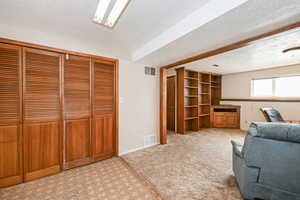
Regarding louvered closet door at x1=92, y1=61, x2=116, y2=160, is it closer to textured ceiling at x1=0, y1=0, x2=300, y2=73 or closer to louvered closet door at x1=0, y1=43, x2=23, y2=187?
textured ceiling at x1=0, y1=0, x2=300, y2=73

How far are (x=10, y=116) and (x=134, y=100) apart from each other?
196 centimetres

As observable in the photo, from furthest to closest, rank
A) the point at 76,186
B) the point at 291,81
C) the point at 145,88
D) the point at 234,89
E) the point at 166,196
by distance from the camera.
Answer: the point at 234,89 → the point at 291,81 → the point at 145,88 → the point at 76,186 → the point at 166,196

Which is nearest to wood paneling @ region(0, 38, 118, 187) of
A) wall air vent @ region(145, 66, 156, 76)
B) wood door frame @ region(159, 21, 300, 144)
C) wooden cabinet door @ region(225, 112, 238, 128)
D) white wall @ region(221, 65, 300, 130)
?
wall air vent @ region(145, 66, 156, 76)

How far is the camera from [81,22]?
1.79 m

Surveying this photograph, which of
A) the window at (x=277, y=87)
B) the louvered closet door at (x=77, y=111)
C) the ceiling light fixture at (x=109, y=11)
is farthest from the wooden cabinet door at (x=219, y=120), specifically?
the ceiling light fixture at (x=109, y=11)

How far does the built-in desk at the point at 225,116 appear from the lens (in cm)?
484

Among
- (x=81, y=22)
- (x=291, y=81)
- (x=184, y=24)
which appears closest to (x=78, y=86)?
(x=81, y=22)

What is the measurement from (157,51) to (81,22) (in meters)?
1.24

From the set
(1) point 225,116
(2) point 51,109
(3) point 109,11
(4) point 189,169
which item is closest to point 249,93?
(1) point 225,116

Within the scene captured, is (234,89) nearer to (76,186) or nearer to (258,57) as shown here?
(258,57)

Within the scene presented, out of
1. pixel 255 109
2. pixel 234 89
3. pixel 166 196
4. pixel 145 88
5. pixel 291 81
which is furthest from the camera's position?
pixel 234 89

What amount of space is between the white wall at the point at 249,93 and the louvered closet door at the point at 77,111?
17.4 ft

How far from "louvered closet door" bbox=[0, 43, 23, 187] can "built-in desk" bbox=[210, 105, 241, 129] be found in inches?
218

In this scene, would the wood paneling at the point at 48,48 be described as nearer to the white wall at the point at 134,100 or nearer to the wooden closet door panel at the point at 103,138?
the white wall at the point at 134,100
